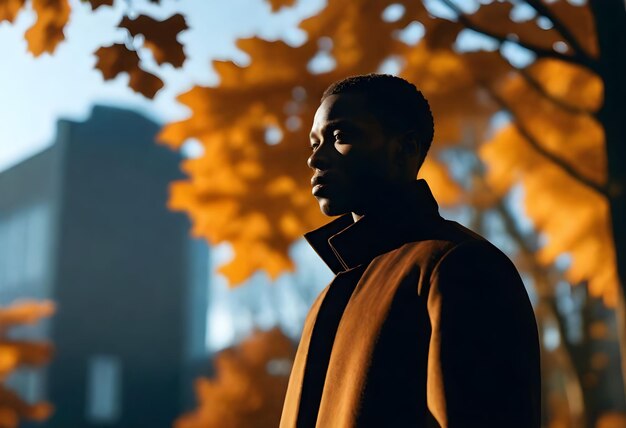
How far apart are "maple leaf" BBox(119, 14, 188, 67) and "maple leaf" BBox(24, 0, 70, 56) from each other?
0.29 m

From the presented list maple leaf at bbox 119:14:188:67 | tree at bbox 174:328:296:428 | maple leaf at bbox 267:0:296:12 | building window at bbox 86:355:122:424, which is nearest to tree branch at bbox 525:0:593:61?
maple leaf at bbox 267:0:296:12

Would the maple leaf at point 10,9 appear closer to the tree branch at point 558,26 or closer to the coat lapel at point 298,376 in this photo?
the coat lapel at point 298,376

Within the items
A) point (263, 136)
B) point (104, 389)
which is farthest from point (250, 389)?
point (104, 389)

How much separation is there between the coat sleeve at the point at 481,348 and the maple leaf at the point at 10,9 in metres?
2.67

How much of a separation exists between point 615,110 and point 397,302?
3.01 meters

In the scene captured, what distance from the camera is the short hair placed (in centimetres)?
188

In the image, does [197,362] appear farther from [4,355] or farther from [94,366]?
[4,355]

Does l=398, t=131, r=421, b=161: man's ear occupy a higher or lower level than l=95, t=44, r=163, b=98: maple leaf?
lower

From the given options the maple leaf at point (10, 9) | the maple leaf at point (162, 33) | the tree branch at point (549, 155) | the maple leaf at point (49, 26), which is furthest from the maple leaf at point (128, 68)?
the tree branch at point (549, 155)

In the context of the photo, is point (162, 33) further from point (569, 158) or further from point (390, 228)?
point (569, 158)

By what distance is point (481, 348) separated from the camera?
1561 mm

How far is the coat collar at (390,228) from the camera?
1.90 meters

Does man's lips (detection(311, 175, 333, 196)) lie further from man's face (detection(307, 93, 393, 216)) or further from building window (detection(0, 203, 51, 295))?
building window (detection(0, 203, 51, 295))

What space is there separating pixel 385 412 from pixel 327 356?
318 mm
